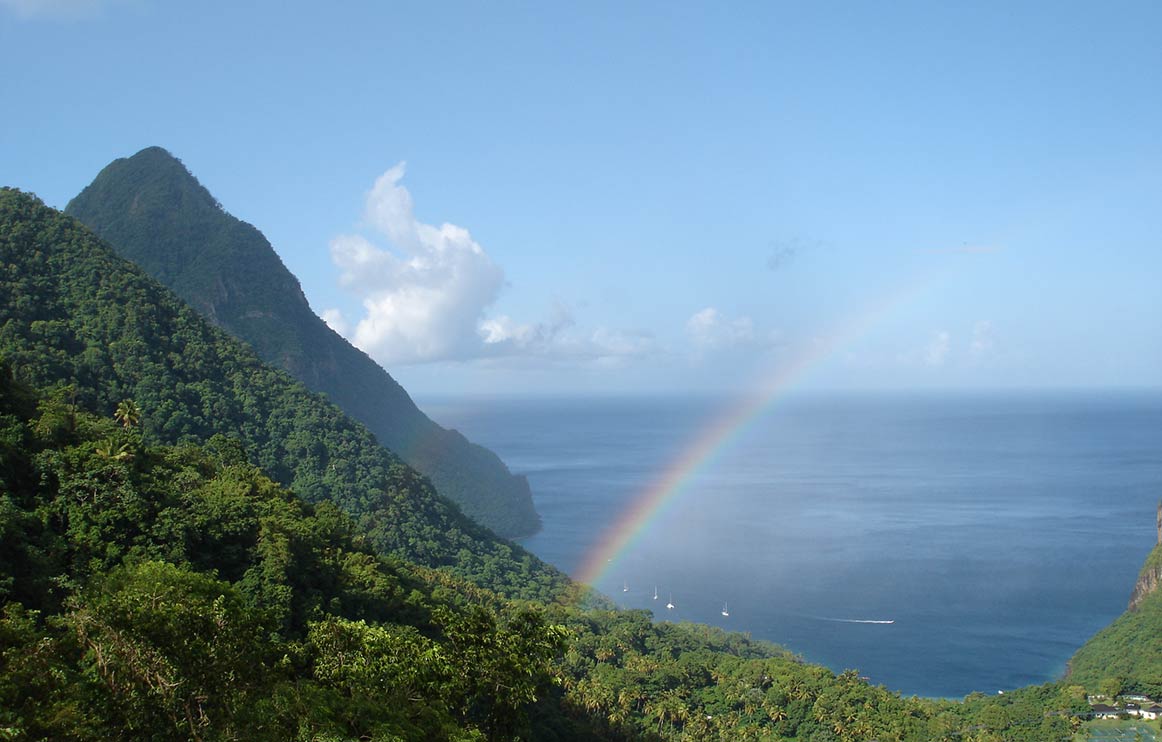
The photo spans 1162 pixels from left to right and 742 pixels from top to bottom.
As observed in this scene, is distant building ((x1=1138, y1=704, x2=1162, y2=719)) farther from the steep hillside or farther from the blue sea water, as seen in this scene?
the steep hillside

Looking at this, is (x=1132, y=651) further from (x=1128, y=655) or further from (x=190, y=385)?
(x=190, y=385)

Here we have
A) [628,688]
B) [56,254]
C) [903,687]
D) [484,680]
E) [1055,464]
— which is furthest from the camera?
[1055,464]

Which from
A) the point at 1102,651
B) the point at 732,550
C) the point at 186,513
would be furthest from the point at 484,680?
the point at 732,550

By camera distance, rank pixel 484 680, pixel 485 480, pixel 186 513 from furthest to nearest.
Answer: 1. pixel 485 480
2. pixel 186 513
3. pixel 484 680

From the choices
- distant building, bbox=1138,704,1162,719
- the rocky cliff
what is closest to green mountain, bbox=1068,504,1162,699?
the rocky cliff

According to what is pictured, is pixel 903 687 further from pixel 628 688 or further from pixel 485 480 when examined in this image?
pixel 485 480

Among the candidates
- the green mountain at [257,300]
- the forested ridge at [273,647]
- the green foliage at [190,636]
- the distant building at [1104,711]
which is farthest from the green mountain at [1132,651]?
the green mountain at [257,300]

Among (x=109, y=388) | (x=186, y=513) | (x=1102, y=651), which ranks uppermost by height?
(x=109, y=388)
